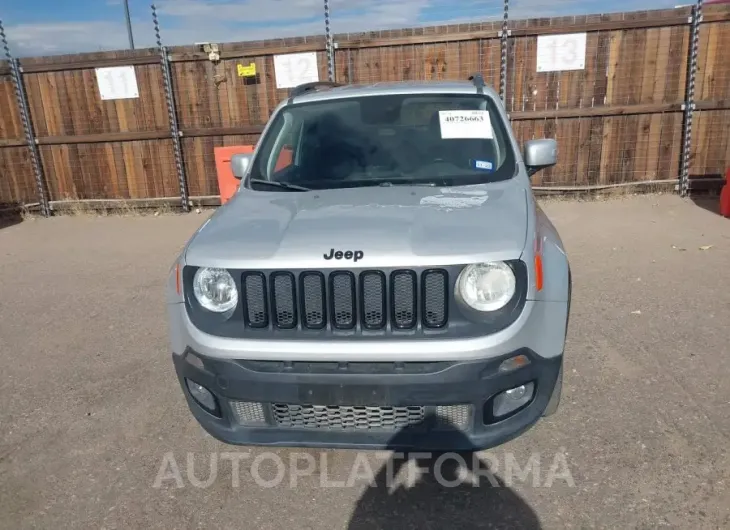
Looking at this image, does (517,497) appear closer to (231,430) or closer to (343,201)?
(231,430)

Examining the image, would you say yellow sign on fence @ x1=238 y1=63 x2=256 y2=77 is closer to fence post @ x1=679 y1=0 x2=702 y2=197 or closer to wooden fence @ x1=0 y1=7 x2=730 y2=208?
wooden fence @ x1=0 y1=7 x2=730 y2=208

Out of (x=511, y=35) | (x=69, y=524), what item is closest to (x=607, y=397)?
(x=69, y=524)

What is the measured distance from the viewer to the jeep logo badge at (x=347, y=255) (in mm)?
2553

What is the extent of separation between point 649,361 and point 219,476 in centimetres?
289

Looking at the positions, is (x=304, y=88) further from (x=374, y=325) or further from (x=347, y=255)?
(x=374, y=325)

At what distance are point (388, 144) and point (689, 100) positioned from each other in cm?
696

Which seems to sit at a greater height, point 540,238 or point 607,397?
point 540,238

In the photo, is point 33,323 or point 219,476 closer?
point 219,476

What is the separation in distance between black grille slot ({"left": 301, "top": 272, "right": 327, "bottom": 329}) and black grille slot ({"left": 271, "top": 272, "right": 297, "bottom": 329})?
1.9 inches

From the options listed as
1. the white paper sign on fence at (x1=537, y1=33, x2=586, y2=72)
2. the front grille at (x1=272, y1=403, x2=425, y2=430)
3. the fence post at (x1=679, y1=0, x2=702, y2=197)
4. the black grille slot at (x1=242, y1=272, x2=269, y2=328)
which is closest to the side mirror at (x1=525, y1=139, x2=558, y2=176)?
the front grille at (x1=272, y1=403, x2=425, y2=430)

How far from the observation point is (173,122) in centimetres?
963

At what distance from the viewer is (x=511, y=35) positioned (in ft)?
29.2

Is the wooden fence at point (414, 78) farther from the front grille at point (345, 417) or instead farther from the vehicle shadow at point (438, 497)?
the front grille at point (345, 417)

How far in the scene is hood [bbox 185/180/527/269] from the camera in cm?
256
